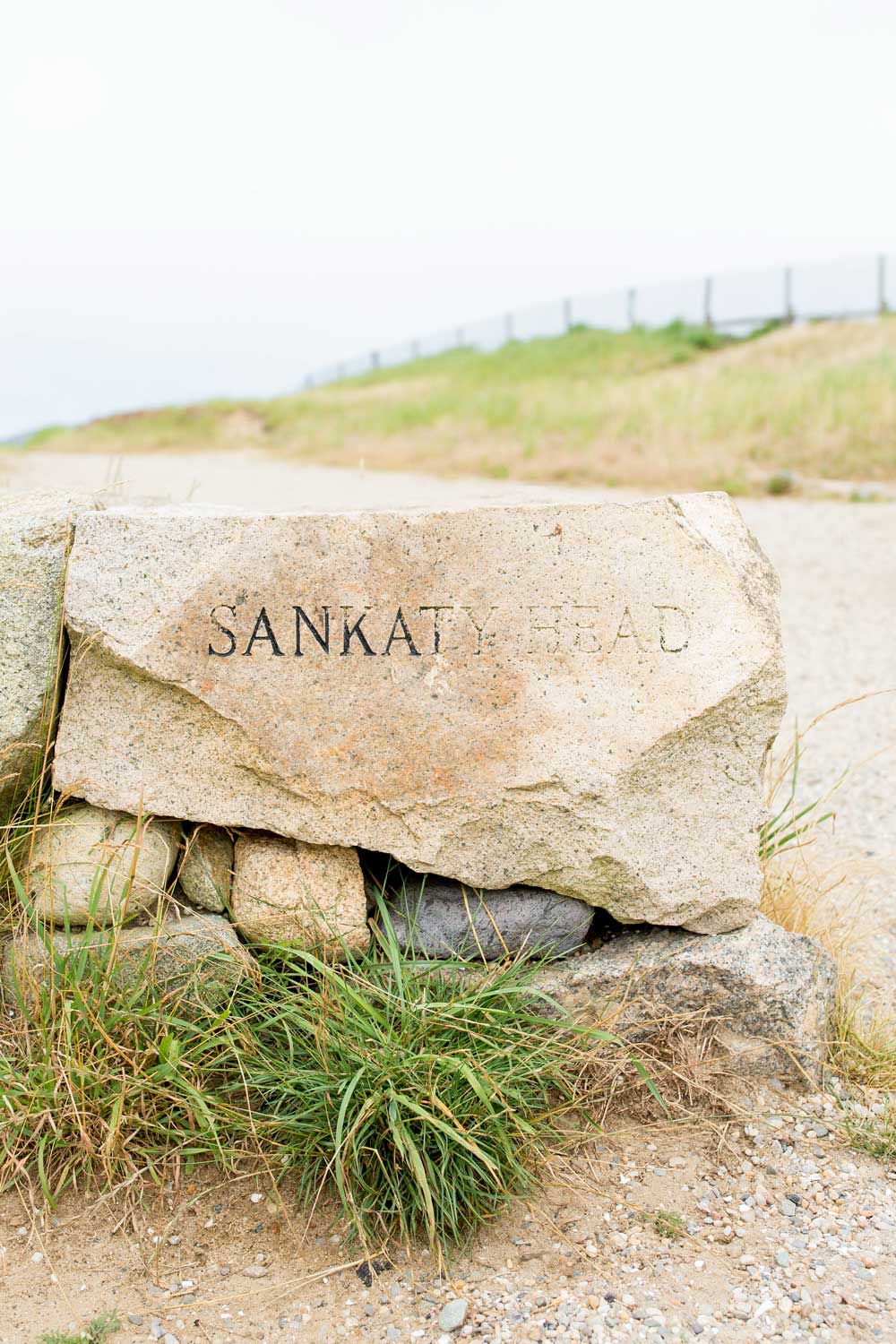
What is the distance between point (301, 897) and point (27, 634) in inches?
37.1

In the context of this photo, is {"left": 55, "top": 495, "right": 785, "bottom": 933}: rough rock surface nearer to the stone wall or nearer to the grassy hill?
the stone wall

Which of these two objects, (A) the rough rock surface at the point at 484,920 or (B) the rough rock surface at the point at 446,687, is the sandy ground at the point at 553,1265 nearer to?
(B) the rough rock surface at the point at 446,687

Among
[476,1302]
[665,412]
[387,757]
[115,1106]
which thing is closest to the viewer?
[476,1302]

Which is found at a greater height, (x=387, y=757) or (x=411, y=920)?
(x=387, y=757)

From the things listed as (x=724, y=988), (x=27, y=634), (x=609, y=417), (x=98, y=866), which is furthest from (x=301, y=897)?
(x=609, y=417)

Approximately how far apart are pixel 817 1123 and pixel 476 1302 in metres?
1.00

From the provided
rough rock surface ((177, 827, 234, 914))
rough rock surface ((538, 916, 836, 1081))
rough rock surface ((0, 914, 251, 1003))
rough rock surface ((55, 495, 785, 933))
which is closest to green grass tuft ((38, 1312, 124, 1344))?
rough rock surface ((0, 914, 251, 1003))

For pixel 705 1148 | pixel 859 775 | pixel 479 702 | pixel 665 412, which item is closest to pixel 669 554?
pixel 479 702

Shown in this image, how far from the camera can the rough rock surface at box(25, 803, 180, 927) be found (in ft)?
8.70

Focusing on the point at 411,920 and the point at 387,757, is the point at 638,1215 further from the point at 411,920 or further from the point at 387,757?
the point at 387,757

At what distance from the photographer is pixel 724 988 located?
2.78m

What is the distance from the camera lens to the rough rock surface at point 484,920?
275 centimetres

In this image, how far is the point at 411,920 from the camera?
8.99ft

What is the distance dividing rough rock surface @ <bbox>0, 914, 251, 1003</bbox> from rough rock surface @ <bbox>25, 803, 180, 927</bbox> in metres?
0.06
